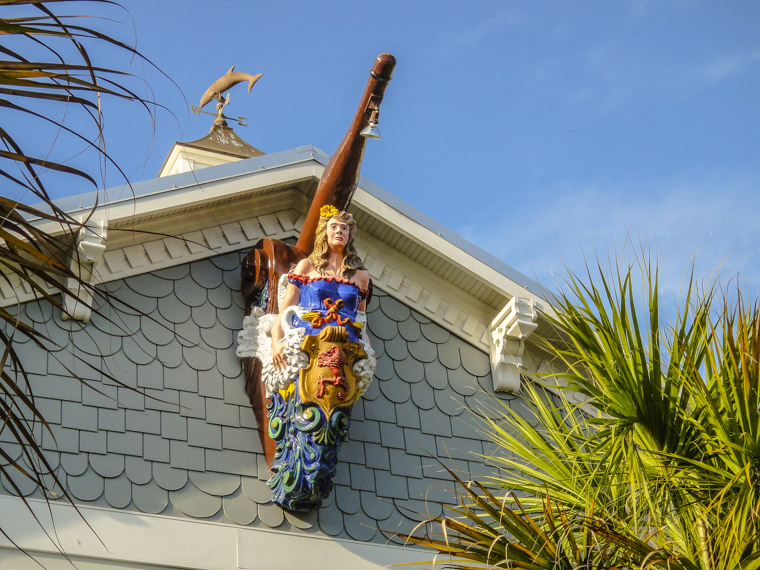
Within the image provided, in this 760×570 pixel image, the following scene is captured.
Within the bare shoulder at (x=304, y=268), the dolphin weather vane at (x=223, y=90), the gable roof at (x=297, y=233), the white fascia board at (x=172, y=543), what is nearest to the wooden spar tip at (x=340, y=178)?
the bare shoulder at (x=304, y=268)

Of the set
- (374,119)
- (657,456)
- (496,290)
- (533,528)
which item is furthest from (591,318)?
(496,290)

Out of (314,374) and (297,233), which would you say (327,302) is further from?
(297,233)

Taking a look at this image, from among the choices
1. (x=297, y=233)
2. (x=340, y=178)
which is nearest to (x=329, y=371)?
(x=340, y=178)

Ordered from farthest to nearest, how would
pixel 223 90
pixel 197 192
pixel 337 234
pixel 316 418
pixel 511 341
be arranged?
pixel 223 90
pixel 511 341
pixel 197 192
pixel 337 234
pixel 316 418

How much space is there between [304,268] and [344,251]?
327 mm

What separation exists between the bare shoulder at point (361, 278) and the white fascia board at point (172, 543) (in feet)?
6.10

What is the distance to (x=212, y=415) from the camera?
28.3 ft

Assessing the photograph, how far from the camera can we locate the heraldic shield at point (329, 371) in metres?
8.28

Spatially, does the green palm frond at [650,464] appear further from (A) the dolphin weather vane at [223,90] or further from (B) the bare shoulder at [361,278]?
(A) the dolphin weather vane at [223,90]

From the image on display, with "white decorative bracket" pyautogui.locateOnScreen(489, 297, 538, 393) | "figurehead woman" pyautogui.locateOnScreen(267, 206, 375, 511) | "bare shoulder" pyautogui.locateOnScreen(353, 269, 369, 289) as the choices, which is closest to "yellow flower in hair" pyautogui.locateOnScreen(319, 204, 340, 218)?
"figurehead woman" pyautogui.locateOnScreen(267, 206, 375, 511)

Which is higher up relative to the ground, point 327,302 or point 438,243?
point 438,243

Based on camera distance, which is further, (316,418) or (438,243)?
(438,243)

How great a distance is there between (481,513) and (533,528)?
339 cm

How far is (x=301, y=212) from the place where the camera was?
32.5 ft
